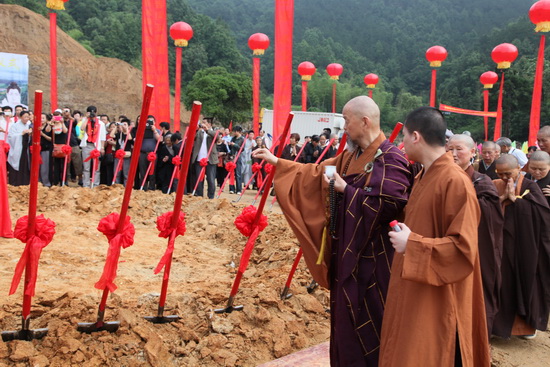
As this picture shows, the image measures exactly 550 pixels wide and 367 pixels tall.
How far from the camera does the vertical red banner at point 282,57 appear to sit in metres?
11.6

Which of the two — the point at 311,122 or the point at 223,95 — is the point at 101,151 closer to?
the point at 311,122

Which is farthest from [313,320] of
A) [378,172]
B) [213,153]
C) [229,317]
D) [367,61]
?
[367,61]

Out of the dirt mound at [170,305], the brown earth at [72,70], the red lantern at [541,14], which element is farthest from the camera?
the brown earth at [72,70]

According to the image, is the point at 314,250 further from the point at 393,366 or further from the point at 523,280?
the point at 523,280

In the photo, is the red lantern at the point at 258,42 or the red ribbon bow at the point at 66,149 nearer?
the red ribbon bow at the point at 66,149

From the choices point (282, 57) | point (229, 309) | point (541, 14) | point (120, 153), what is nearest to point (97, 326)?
point (229, 309)

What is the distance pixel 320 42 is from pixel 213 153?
52.1 m

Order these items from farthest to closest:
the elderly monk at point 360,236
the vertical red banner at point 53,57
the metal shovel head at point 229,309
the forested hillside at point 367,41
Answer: the forested hillside at point 367,41, the vertical red banner at point 53,57, the metal shovel head at point 229,309, the elderly monk at point 360,236

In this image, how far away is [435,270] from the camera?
1.95 m

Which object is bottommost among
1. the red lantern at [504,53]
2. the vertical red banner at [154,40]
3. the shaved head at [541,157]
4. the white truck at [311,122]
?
the shaved head at [541,157]

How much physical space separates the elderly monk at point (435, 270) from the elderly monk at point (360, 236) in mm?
278

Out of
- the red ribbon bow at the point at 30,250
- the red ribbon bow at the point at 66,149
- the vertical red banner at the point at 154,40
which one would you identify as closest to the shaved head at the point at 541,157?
the red ribbon bow at the point at 30,250

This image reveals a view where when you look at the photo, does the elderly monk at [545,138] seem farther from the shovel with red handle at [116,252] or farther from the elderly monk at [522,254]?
the shovel with red handle at [116,252]

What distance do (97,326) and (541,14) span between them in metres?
13.1
